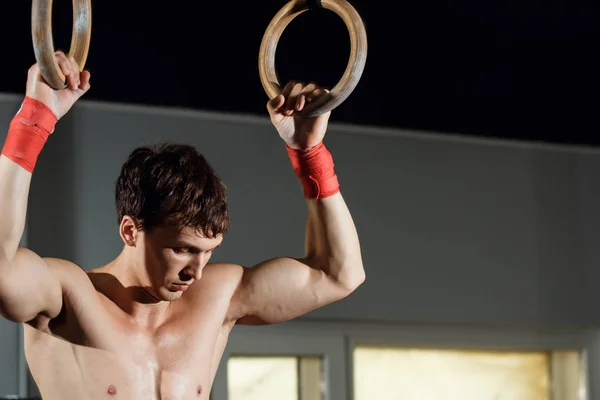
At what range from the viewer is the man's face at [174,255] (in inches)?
69.7

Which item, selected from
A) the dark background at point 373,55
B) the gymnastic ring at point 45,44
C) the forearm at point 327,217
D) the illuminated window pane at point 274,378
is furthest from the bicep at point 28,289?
the illuminated window pane at point 274,378

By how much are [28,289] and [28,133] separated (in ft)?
0.77

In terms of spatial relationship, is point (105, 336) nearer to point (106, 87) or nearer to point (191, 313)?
point (191, 313)

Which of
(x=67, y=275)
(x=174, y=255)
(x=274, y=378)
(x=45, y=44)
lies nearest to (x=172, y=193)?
(x=174, y=255)

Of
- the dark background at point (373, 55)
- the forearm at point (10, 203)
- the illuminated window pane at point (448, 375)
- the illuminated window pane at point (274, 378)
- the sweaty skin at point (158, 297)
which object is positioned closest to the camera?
the forearm at point (10, 203)

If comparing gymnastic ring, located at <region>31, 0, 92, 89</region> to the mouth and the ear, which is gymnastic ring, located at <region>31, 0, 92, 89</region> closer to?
the ear

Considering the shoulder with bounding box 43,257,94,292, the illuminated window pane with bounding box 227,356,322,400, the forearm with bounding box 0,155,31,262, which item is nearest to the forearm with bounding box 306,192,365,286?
the shoulder with bounding box 43,257,94,292

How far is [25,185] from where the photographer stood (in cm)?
160

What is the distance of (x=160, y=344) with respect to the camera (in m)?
1.87

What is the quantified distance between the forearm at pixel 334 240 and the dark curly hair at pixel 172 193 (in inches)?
6.9

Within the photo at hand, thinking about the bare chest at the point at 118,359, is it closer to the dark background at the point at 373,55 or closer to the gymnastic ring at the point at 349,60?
the gymnastic ring at the point at 349,60

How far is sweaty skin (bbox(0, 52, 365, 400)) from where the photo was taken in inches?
67.6

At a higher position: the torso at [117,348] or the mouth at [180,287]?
the mouth at [180,287]

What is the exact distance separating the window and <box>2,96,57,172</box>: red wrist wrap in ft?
7.95
